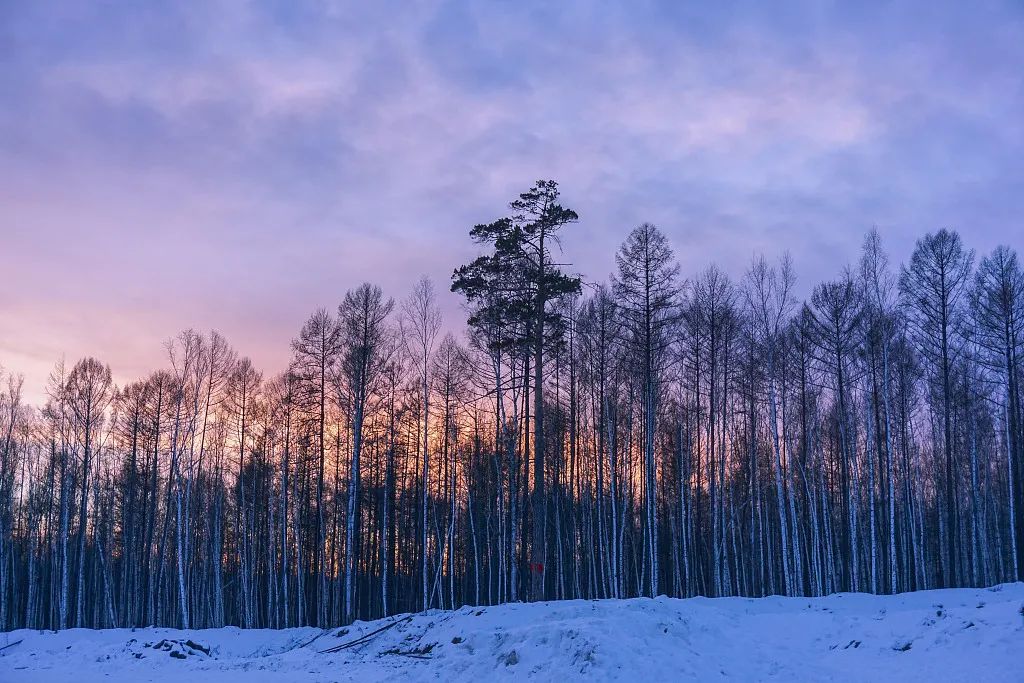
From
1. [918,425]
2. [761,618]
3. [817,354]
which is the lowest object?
[761,618]

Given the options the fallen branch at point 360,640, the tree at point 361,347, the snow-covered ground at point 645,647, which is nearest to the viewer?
the snow-covered ground at point 645,647

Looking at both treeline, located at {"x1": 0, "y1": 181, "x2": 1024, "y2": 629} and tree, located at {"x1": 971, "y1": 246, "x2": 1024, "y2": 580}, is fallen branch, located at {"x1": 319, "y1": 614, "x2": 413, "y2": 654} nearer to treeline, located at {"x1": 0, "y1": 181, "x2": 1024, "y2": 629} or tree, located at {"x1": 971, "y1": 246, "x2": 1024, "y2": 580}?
treeline, located at {"x1": 0, "y1": 181, "x2": 1024, "y2": 629}

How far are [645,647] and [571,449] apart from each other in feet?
59.9

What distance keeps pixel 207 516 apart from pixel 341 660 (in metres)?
26.0

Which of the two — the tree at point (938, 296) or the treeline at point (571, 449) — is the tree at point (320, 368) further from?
the tree at point (938, 296)

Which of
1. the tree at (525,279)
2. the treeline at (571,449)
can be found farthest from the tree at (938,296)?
the tree at (525,279)

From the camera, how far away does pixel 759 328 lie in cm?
2914

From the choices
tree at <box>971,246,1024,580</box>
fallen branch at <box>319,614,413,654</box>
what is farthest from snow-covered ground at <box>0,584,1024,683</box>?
tree at <box>971,246,1024,580</box>

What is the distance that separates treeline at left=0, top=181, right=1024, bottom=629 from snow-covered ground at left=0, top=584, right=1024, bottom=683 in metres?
4.86

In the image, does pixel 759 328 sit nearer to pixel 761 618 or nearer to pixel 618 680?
pixel 761 618

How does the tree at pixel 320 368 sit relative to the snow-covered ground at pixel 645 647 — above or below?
above

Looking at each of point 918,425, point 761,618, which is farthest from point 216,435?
point 918,425

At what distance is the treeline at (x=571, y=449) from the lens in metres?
26.0

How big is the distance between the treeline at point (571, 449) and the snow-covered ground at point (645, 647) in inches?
191
